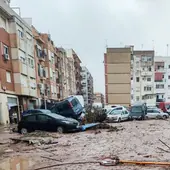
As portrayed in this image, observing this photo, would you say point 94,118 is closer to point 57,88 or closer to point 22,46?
point 22,46

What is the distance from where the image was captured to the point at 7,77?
26250mm

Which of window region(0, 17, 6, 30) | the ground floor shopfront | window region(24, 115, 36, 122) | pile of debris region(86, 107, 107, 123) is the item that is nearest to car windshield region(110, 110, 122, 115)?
pile of debris region(86, 107, 107, 123)

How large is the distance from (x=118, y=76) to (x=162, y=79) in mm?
14774

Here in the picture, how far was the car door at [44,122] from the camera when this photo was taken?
16500 millimetres

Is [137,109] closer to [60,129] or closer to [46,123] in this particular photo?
[60,129]

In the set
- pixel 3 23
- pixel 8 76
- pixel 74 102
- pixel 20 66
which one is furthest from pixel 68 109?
pixel 3 23

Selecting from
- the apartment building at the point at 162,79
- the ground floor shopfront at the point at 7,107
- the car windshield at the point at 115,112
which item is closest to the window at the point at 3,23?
the ground floor shopfront at the point at 7,107

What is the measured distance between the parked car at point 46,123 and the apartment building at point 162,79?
54272mm

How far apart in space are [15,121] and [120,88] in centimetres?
3918

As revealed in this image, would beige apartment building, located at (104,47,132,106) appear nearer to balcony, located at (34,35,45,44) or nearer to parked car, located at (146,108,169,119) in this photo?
balcony, located at (34,35,45,44)

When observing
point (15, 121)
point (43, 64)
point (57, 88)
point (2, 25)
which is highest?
point (2, 25)

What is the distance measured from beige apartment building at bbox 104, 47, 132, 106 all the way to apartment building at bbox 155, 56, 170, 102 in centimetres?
1054

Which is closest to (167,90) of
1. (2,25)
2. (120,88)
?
(120,88)

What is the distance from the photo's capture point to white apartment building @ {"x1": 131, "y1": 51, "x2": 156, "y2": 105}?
6462 cm
